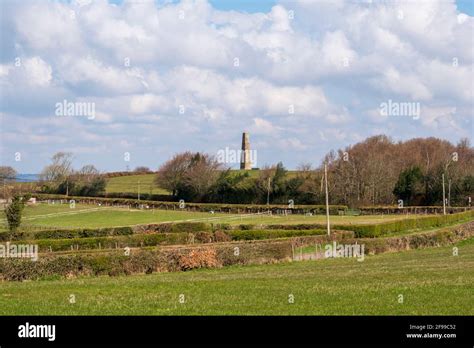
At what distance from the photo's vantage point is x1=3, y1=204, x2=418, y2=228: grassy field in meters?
73.4

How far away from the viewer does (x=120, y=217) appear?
83875mm

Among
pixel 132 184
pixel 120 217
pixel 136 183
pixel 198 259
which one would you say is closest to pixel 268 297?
pixel 198 259

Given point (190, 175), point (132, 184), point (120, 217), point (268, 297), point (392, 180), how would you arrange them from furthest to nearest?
point (132, 184), point (190, 175), point (392, 180), point (120, 217), point (268, 297)

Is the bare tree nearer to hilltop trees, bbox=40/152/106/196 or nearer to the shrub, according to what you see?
hilltop trees, bbox=40/152/106/196

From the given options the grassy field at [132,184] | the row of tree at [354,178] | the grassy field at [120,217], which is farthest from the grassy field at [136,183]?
the grassy field at [120,217]

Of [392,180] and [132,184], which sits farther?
[132,184]

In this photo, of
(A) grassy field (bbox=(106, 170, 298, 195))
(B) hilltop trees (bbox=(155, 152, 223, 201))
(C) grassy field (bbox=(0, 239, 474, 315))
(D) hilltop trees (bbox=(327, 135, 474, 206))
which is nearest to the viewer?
(C) grassy field (bbox=(0, 239, 474, 315))

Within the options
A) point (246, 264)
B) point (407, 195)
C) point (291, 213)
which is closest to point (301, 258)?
point (246, 264)

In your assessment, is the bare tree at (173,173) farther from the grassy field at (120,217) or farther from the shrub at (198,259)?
the shrub at (198,259)

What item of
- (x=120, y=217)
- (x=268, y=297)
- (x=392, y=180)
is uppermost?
(x=392, y=180)

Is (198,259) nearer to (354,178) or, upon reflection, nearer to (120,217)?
(120,217)

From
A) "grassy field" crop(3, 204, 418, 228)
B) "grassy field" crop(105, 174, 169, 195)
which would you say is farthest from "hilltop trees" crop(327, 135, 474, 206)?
"grassy field" crop(105, 174, 169, 195)

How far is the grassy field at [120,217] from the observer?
73.4m
